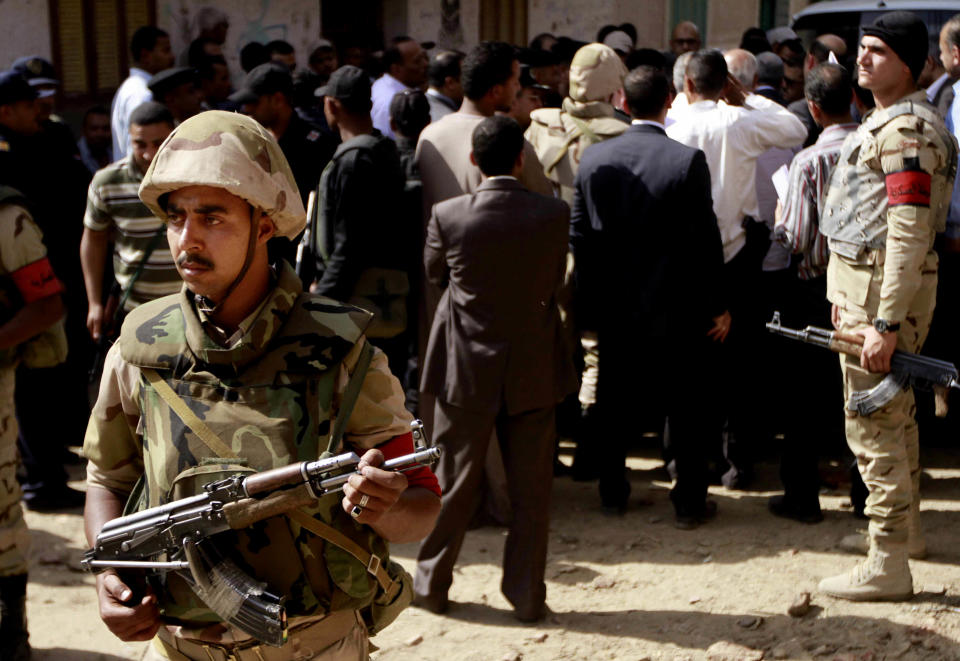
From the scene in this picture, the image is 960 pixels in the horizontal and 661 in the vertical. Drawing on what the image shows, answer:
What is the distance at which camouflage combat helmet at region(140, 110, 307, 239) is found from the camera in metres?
2.28

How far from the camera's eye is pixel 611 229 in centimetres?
543

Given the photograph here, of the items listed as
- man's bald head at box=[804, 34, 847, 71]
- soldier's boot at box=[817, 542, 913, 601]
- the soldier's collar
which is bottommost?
soldier's boot at box=[817, 542, 913, 601]

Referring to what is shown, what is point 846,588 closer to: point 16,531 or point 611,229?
point 611,229

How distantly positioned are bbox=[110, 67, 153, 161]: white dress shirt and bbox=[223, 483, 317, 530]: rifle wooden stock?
5595 millimetres

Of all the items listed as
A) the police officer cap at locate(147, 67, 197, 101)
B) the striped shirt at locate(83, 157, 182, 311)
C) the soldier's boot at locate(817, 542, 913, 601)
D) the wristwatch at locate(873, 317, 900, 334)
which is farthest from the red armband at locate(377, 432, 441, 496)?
the police officer cap at locate(147, 67, 197, 101)

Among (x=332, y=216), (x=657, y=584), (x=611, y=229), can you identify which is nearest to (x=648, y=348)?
(x=611, y=229)

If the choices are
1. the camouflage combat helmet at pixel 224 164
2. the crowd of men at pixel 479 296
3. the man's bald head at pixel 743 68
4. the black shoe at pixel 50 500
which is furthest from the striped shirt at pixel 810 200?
the black shoe at pixel 50 500

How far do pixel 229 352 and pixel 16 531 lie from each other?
2.21m

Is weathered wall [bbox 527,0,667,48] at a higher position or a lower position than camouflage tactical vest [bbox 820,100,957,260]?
higher

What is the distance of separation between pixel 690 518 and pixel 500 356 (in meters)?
1.57

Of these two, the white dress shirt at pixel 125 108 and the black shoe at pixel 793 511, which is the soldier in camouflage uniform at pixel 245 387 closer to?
the black shoe at pixel 793 511

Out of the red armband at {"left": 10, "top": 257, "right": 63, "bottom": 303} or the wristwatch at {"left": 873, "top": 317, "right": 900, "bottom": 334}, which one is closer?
the red armband at {"left": 10, "top": 257, "right": 63, "bottom": 303}

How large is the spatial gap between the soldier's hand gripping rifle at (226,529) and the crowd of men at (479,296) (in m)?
0.07

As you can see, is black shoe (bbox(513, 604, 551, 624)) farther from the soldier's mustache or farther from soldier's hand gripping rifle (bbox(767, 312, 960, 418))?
the soldier's mustache
